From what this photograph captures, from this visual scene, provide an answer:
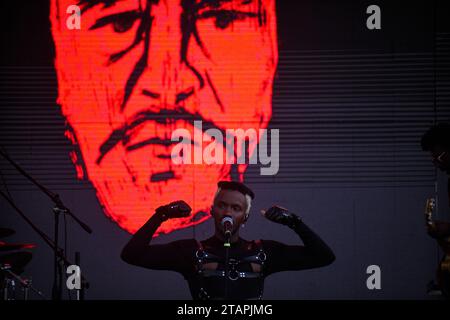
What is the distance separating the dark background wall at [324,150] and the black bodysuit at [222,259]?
240 cm

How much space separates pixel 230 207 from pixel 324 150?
2804 millimetres

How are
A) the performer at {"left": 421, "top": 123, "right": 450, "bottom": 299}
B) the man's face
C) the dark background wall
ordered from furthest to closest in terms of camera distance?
the dark background wall
the performer at {"left": 421, "top": 123, "right": 450, "bottom": 299}
the man's face

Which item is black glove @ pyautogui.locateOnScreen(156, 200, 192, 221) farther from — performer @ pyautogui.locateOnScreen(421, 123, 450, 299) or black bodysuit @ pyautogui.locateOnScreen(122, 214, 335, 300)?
performer @ pyautogui.locateOnScreen(421, 123, 450, 299)

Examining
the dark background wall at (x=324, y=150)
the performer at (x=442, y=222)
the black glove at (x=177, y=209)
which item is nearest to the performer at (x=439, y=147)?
the performer at (x=442, y=222)

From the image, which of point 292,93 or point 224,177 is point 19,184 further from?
point 292,93

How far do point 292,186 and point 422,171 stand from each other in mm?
1356

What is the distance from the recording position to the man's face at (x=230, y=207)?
12.9 feet

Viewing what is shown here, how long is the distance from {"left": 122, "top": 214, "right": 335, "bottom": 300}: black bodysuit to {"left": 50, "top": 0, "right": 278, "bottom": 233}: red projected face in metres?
2.46

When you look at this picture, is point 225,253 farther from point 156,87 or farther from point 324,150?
point 156,87

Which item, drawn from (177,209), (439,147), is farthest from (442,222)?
(177,209)

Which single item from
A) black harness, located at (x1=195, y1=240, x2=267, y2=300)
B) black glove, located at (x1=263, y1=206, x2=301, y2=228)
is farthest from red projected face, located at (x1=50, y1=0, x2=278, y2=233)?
black glove, located at (x1=263, y1=206, x2=301, y2=228)

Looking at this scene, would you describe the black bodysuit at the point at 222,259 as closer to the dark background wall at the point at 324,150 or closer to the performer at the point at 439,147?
the performer at the point at 439,147

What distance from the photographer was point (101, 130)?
6582 mm

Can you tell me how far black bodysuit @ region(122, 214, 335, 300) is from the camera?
3742 mm
